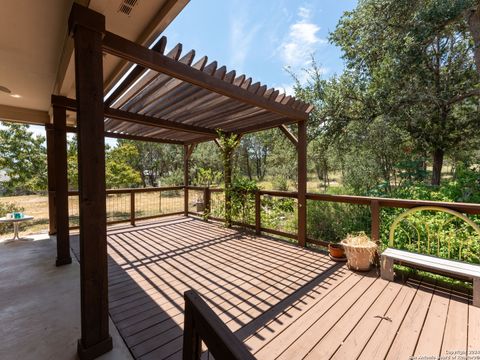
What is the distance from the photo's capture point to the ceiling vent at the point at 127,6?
167 cm

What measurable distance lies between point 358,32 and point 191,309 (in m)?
8.27

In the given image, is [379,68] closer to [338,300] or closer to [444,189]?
[444,189]

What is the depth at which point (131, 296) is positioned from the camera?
2.57 m

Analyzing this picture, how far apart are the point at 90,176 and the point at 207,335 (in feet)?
4.64

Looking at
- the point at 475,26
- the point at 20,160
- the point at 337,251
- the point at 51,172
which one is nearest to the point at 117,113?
the point at 51,172

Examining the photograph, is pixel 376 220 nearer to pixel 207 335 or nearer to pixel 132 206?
pixel 207 335

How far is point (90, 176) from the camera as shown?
5.40ft

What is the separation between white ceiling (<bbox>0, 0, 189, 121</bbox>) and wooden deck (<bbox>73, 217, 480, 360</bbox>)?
8.75 feet

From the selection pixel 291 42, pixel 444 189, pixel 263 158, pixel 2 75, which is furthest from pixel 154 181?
pixel 444 189

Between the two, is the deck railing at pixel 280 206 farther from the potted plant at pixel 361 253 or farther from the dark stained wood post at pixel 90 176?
the dark stained wood post at pixel 90 176

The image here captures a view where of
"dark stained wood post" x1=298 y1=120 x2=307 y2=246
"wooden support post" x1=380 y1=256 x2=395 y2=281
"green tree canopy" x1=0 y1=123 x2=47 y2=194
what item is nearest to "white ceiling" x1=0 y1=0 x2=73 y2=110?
"dark stained wood post" x1=298 y1=120 x2=307 y2=246

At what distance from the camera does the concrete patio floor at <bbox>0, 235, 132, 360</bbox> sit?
1.77m

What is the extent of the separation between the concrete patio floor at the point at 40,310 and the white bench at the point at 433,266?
2954mm

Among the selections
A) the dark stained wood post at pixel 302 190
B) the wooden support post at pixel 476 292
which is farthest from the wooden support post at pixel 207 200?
the wooden support post at pixel 476 292
